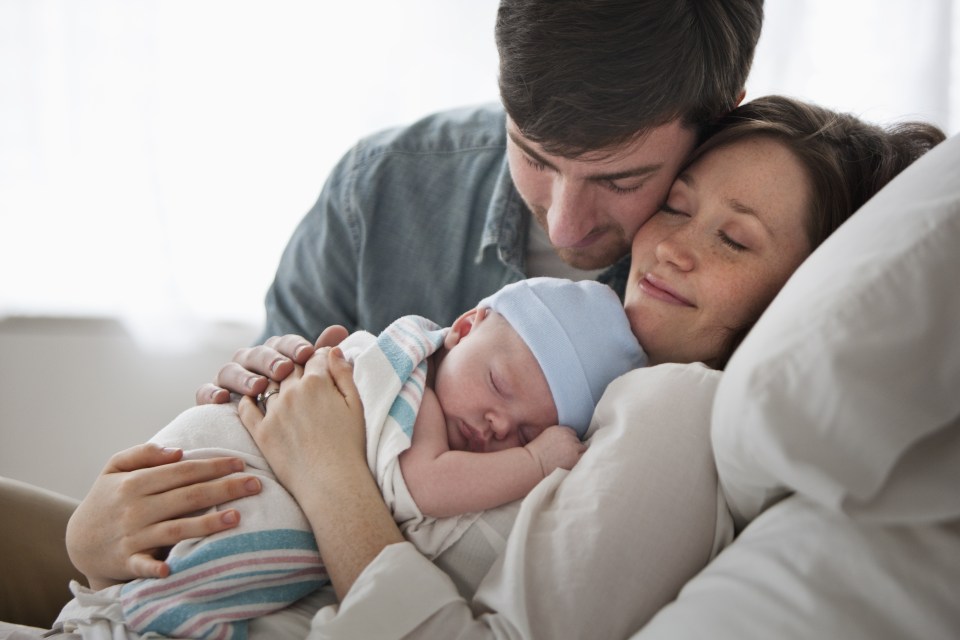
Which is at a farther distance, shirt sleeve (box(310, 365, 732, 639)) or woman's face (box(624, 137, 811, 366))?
woman's face (box(624, 137, 811, 366))

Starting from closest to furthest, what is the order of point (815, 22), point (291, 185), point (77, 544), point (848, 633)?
point (848, 633), point (77, 544), point (815, 22), point (291, 185)

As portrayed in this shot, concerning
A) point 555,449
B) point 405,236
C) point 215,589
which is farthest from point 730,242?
point 215,589

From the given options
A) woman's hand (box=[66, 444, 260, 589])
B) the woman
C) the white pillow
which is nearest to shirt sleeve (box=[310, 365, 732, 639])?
the woman

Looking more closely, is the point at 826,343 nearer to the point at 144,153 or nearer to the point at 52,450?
the point at 144,153

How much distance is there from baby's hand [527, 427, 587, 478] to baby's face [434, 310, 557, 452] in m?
0.06

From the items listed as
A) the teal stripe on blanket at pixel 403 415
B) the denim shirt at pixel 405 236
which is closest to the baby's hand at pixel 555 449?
the teal stripe on blanket at pixel 403 415

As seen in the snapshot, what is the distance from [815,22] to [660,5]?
133cm

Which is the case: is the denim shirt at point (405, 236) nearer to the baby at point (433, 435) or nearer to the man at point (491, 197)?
the man at point (491, 197)

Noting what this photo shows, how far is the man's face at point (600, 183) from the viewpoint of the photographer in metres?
1.30

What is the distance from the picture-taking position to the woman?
91 cm

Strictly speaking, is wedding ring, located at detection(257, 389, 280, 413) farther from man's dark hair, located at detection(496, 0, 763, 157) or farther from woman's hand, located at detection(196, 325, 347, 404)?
man's dark hair, located at detection(496, 0, 763, 157)

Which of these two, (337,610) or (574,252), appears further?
(574,252)

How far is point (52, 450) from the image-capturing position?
2555 millimetres

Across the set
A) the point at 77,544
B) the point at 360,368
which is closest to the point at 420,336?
the point at 360,368
